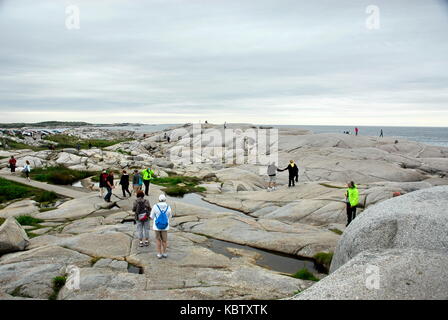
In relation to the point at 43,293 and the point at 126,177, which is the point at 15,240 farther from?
the point at 126,177

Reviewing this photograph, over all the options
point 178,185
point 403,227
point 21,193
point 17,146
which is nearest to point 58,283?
point 403,227

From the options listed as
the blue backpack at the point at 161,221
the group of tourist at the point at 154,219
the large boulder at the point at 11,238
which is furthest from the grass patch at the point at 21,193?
the blue backpack at the point at 161,221

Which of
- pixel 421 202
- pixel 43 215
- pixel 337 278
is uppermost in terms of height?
pixel 421 202

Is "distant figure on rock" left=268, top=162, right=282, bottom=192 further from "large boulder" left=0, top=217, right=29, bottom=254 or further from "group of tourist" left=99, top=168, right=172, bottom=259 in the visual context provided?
"large boulder" left=0, top=217, right=29, bottom=254

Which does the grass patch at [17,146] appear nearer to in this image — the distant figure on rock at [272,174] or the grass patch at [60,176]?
the grass patch at [60,176]

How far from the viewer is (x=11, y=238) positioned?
46.5 feet

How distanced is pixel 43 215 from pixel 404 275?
21.2m

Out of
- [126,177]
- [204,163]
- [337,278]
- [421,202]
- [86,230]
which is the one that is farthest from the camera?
[204,163]

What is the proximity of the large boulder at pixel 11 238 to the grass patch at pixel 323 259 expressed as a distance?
13.1 m

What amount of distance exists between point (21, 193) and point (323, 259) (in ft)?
86.3

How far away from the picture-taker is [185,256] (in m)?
14.0

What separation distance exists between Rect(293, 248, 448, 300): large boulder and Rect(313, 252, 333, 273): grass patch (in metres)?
6.05

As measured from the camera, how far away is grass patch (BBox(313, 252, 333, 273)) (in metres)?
14.6
